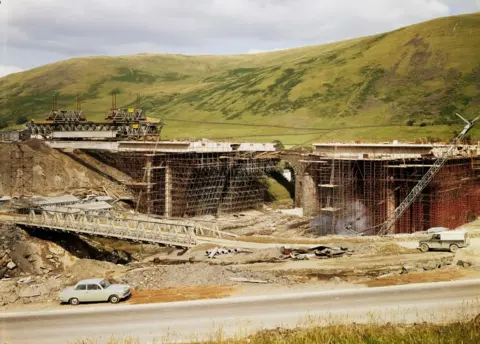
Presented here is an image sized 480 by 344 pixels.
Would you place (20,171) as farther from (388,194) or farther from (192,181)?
(388,194)

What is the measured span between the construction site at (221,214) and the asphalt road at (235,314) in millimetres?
2612

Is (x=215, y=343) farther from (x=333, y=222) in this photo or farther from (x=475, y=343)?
(x=333, y=222)

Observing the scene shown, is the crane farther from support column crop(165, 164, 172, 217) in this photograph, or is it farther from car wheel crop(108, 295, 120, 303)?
car wheel crop(108, 295, 120, 303)

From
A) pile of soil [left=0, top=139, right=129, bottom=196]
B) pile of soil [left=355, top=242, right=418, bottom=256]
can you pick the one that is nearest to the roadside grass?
pile of soil [left=355, top=242, right=418, bottom=256]

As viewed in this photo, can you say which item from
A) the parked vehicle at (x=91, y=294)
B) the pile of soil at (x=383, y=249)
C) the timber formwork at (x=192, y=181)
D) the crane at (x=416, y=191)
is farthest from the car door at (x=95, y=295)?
the timber formwork at (x=192, y=181)

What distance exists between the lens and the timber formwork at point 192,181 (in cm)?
6912

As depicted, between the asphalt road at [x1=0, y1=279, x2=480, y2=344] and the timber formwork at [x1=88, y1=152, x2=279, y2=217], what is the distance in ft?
133

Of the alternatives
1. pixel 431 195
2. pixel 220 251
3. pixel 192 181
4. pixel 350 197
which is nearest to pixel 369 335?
pixel 220 251

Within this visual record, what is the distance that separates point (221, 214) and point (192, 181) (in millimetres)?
6885

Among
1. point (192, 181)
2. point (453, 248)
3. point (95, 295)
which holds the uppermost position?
point (192, 181)

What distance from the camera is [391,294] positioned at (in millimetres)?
28500

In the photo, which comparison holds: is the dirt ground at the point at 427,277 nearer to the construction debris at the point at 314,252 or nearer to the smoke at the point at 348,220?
the construction debris at the point at 314,252

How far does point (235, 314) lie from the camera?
1019 inches

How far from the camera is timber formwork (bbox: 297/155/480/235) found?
56.0m
